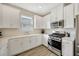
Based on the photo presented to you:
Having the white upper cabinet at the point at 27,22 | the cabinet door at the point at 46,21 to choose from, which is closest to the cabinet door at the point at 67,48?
the cabinet door at the point at 46,21

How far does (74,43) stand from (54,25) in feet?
2.30

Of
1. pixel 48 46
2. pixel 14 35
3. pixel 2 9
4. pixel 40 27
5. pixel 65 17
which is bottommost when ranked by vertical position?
pixel 48 46

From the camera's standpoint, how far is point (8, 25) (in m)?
2.39

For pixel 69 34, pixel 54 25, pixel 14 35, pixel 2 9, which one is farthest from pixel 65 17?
pixel 2 9

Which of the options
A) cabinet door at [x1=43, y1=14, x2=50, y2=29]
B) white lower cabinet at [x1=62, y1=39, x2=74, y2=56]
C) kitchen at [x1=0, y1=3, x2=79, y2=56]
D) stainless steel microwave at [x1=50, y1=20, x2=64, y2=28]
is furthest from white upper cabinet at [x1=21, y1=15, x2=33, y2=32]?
white lower cabinet at [x1=62, y1=39, x2=74, y2=56]

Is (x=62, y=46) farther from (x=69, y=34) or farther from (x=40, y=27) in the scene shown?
(x=40, y=27)

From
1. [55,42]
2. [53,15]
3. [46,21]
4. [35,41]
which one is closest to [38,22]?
[46,21]

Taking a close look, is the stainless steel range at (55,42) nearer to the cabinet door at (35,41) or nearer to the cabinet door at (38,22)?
the cabinet door at (35,41)

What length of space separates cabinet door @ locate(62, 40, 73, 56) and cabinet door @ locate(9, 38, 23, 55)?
3.99 feet

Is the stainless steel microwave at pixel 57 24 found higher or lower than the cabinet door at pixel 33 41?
higher

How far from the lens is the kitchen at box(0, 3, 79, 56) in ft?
6.88

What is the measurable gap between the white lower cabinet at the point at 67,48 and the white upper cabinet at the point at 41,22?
2.08 feet

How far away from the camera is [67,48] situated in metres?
2.00

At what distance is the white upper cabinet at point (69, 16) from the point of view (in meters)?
2.14
